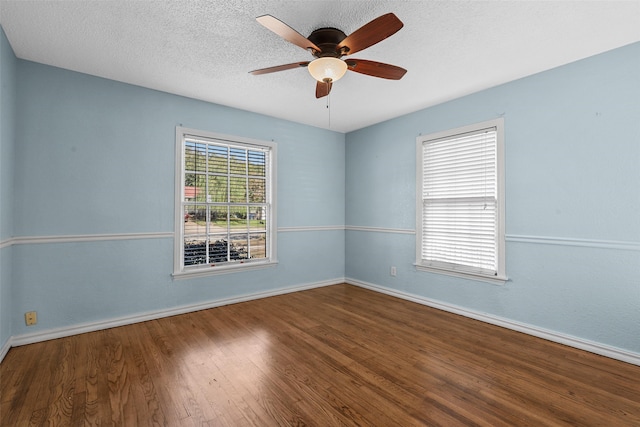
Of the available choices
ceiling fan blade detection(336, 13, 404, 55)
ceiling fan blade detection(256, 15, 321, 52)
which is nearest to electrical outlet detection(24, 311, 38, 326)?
ceiling fan blade detection(256, 15, 321, 52)

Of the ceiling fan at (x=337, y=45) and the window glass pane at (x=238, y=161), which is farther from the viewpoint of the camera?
the window glass pane at (x=238, y=161)

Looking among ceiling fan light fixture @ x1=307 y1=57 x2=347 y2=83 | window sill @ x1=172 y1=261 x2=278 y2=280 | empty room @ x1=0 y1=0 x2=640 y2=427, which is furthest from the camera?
window sill @ x1=172 y1=261 x2=278 y2=280

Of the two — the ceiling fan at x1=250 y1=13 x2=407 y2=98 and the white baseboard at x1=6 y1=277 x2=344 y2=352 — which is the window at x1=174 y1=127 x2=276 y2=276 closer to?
the white baseboard at x1=6 y1=277 x2=344 y2=352

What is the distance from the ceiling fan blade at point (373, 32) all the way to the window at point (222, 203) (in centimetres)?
237

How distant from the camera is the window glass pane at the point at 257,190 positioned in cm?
423

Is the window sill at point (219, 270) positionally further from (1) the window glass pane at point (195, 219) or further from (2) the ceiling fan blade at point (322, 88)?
(2) the ceiling fan blade at point (322, 88)

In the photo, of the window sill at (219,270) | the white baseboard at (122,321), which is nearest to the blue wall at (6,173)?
the white baseboard at (122,321)

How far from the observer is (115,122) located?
10.4ft

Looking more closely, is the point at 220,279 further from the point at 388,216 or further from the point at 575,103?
the point at 575,103

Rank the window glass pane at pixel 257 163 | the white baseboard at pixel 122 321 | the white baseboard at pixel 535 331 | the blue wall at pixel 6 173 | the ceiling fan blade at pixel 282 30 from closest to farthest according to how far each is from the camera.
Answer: the ceiling fan blade at pixel 282 30
the blue wall at pixel 6 173
the white baseboard at pixel 535 331
the white baseboard at pixel 122 321
the window glass pane at pixel 257 163

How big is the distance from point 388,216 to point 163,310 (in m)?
3.22

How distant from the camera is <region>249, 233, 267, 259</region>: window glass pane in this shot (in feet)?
13.9

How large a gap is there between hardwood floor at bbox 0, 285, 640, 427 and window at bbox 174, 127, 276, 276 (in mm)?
921

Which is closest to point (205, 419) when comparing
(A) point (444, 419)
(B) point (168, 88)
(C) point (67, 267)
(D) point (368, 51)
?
(A) point (444, 419)
